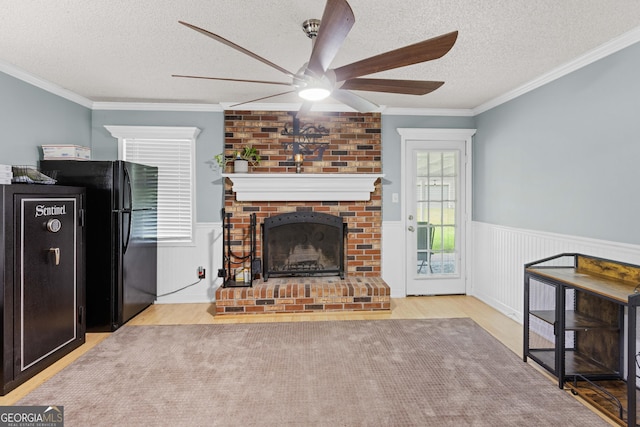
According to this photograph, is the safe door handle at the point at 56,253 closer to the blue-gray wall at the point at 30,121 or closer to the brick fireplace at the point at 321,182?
the blue-gray wall at the point at 30,121

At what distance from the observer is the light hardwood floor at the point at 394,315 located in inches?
130

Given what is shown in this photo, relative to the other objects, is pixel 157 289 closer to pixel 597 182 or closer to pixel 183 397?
pixel 183 397

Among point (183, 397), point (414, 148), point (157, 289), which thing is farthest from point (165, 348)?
point (414, 148)

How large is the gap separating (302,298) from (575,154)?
9.06ft

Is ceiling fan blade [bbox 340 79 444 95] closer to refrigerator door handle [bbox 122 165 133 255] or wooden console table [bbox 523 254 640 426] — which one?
wooden console table [bbox 523 254 640 426]

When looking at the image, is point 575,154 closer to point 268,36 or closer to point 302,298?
point 268,36

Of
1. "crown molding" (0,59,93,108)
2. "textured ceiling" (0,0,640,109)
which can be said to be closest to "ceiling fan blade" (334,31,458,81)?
"textured ceiling" (0,0,640,109)

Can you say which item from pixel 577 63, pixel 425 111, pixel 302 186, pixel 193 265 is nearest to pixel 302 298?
pixel 302 186

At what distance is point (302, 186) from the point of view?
13.7 feet

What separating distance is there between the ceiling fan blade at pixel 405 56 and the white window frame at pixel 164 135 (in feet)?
8.90

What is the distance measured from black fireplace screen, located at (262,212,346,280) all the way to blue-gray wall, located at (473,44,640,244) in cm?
182

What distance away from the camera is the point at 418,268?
180 inches

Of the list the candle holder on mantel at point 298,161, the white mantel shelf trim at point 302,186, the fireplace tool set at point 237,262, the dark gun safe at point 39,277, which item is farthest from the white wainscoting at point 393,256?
the dark gun safe at point 39,277

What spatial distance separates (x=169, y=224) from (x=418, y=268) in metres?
3.06
